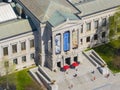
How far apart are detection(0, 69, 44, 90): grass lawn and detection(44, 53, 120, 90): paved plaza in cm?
582

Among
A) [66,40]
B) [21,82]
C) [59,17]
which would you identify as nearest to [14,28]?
[59,17]

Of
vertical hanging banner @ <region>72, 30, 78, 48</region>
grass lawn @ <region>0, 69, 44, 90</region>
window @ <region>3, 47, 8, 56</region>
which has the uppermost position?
vertical hanging banner @ <region>72, 30, 78, 48</region>

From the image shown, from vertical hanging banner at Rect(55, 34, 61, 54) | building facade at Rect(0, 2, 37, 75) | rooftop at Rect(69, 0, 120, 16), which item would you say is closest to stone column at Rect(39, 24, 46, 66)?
building facade at Rect(0, 2, 37, 75)

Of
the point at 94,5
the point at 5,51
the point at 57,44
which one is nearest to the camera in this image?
the point at 57,44

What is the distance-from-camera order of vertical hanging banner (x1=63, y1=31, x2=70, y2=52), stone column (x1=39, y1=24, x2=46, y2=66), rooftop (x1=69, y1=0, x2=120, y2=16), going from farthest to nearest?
rooftop (x1=69, y1=0, x2=120, y2=16), vertical hanging banner (x1=63, y1=31, x2=70, y2=52), stone column (x1=39, y1=24, x2=46, y2=66)

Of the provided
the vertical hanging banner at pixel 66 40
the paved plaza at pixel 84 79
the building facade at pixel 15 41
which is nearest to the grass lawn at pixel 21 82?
the building facade at pixel 15 41

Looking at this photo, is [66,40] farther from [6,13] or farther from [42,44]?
[6,13]

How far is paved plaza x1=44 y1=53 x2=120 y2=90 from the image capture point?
13050cm

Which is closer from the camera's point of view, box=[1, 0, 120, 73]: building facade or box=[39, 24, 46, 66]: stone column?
box=[1, 0, 120, 73]: building facade

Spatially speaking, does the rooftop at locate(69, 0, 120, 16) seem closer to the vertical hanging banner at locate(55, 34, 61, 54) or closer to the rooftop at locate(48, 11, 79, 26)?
the rooftop at locate(48, 11, 79, 26)

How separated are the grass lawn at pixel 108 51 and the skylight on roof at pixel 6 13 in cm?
2903

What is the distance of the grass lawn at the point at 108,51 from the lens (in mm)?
140375

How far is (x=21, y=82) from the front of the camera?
13138 centimetres

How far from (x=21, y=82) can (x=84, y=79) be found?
18529mm
